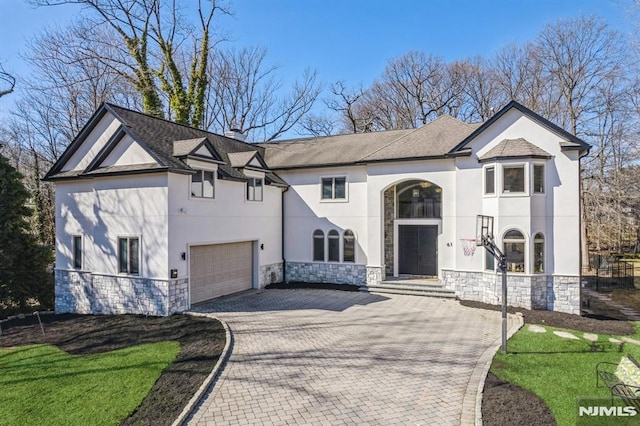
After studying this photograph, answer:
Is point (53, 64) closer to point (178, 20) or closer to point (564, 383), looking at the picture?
point (178, 20)

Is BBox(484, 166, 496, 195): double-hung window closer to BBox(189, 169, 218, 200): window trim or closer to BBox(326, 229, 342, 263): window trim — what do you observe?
BBox(326, 229, 342, 263): window trim

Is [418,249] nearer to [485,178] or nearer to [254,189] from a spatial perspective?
[485,178]

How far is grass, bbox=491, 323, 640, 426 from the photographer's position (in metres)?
6.54

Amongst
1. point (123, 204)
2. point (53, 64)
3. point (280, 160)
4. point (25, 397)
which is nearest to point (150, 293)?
point (123, 204)

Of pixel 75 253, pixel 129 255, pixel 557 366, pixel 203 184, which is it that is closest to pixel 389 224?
pixel 203 184

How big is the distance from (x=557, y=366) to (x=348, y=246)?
33.9ft

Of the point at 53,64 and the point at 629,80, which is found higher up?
the point at 53,64

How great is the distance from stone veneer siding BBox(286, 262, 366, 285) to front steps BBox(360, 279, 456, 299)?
784 millimetres

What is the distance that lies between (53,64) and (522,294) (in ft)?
99.1

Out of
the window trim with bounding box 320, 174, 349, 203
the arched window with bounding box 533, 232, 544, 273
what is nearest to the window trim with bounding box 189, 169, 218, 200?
the window trim with bounding box 320, 174, 349, 203

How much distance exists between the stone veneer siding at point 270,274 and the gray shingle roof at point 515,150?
10398mm

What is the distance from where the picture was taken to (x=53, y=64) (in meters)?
24.4

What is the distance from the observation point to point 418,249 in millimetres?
17406

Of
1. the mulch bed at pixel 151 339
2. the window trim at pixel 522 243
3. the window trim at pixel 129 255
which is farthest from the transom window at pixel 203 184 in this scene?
the window trim at pixel 522 243
